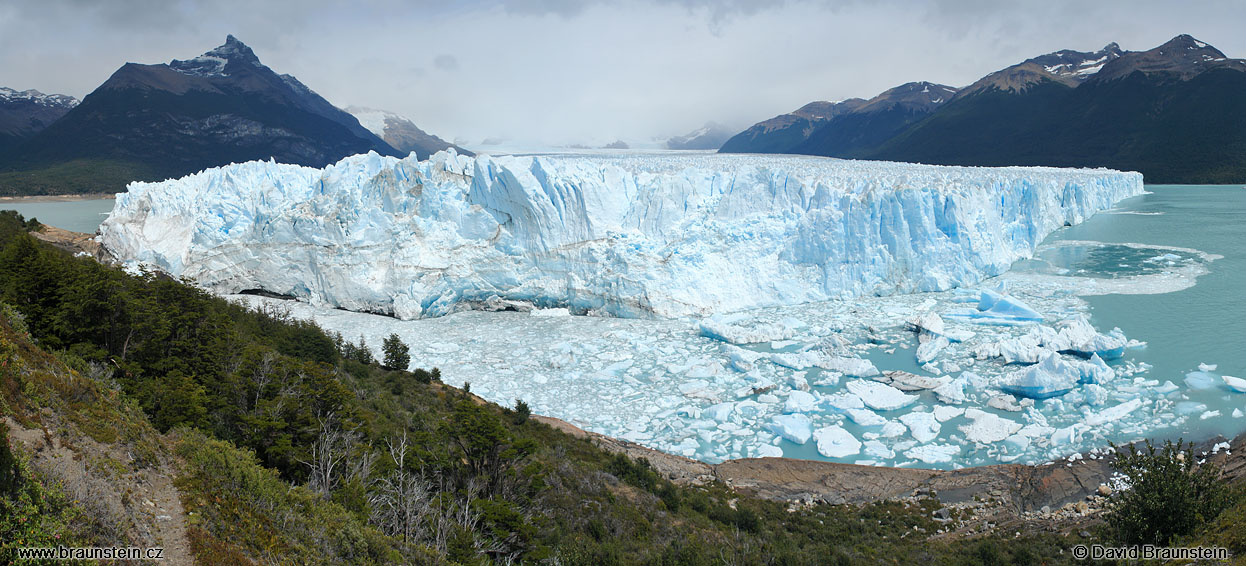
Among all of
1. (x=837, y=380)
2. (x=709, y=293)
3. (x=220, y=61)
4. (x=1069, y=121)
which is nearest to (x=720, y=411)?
(x=837, y=380)

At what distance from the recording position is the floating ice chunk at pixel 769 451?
10164mm

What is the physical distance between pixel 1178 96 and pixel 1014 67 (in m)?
30.3

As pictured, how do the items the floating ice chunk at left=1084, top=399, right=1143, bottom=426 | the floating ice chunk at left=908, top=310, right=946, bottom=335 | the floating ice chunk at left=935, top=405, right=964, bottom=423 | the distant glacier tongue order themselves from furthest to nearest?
the distant glacier tongue < the floating ice chunk at left=908, top=310, right=946, bottom=335 < the floating ice chunk at left=935, top=405, right=964, bottom=423 < the floating ice chunk at left=1084, top=399, right=1143, bottom=426

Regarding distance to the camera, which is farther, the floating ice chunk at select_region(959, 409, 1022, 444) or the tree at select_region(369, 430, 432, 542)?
the floating ice chunk at select_region(959, 409, 1022, 444)

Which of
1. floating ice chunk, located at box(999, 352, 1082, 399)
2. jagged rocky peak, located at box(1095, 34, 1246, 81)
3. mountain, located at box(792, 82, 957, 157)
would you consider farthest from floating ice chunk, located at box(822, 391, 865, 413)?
jagged rocky peak, located at box(1095, 34, 1246, 81)

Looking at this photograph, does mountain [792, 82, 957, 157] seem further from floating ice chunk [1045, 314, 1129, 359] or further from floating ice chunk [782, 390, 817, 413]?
floating ice chunk [782, 390, 817, 413]

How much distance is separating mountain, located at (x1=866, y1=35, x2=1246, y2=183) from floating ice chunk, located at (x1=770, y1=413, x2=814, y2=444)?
6848 cm

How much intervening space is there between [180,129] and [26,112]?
52.6 metres

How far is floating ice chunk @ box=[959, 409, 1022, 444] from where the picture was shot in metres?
10.1

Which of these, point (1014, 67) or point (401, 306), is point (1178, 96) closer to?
point (1014, 67)

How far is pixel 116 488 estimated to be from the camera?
3930 millimetres

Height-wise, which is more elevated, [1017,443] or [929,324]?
[929,324]

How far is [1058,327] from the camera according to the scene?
14781 millimetres

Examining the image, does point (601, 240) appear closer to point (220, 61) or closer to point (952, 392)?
point (952, 392)
